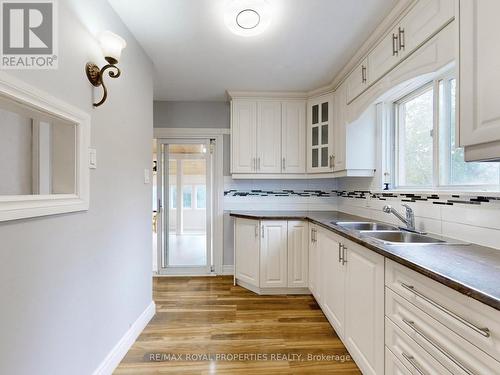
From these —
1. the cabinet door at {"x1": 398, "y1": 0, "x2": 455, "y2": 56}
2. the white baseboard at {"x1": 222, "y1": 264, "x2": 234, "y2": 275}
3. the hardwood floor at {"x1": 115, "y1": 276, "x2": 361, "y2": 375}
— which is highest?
the cabinet door at {"x1": 398, "y1": 0, "x2": 455, "y2": 56}

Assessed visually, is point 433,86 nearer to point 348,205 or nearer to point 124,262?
point 348,205

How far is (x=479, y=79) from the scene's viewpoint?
975 millimetres

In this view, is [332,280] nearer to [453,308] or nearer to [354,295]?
[354,295]

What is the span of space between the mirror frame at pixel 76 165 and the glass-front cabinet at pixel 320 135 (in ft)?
7.76

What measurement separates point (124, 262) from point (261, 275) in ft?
4.89

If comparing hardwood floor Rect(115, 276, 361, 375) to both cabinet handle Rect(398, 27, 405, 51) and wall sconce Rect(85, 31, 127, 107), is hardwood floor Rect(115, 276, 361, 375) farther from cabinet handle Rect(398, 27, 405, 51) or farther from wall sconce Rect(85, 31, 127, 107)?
cabinet handle Rect(398, 27, 405, 51)

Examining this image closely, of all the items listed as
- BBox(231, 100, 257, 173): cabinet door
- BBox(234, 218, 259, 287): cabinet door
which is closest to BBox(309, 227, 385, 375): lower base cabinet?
BBox(234, 218, 259, 287): cabinet door

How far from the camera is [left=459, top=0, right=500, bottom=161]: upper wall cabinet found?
92 centimetres

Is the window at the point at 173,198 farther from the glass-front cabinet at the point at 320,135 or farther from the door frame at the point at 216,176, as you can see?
the glass-front cabinet at the point at 320,135

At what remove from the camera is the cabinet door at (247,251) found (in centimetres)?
292

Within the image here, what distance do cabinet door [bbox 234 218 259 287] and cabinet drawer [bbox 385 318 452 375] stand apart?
1.71 meters

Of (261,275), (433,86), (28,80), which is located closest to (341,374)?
(261,275)

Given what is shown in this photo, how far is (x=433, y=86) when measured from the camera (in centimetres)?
187
